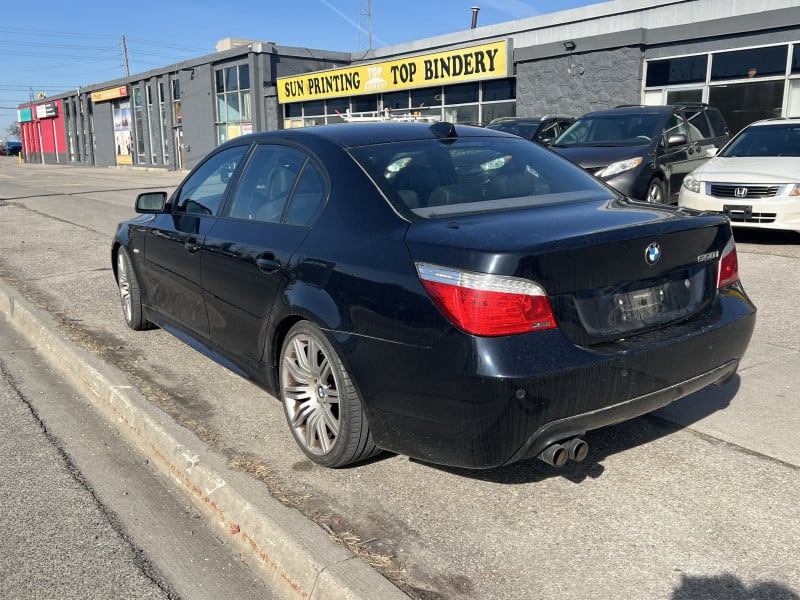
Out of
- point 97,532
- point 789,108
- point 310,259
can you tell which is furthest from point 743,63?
point 97,532

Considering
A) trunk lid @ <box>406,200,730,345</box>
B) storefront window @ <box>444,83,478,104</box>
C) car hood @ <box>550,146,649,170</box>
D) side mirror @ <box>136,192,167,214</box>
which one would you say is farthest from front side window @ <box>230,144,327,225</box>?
storefront window @ <box>444,83,478,104</box>

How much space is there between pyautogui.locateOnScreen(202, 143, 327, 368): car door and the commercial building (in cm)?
1235

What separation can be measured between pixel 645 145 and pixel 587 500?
8.45m

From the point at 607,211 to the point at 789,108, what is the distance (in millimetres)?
15641

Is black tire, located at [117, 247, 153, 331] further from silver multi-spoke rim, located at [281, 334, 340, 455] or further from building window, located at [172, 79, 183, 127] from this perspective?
building window, located at [172, 79, 183, 127]

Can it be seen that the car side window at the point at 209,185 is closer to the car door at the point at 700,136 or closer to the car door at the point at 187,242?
the car door at the point at 187,242

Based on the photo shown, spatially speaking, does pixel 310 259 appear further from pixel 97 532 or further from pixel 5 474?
pixel 5 474

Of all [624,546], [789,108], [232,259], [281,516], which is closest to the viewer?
[624,546]

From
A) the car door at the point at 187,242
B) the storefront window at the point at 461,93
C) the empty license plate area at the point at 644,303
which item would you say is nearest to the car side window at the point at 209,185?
the car door at the point at 187,242

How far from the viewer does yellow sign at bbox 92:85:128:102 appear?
4772cm

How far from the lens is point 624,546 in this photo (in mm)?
2883

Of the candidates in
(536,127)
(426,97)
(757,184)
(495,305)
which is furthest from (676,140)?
(426,97)

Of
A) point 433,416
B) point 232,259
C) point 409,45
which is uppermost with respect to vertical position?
point 409,45

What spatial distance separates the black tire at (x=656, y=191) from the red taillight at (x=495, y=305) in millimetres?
8176
